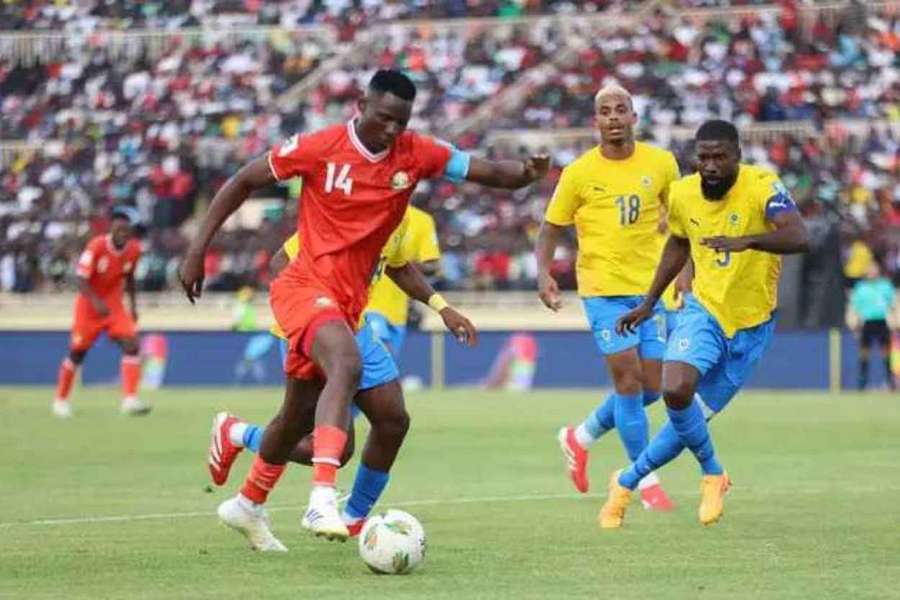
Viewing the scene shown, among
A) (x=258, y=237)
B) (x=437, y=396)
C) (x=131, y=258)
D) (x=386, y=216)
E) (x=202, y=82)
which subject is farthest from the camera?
(x=202, y=82)

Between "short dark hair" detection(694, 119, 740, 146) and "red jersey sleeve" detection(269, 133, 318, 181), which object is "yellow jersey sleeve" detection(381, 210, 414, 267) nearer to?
"red jersey sleeve" detection(269, 133, 318, 181)

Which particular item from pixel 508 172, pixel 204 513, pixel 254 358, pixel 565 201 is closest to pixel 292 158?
pixel 508 172

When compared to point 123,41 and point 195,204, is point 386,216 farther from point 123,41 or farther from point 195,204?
point 123,41

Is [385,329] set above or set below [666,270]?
below

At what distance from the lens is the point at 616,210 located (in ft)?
46.9

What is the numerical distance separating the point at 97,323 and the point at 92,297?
73 cm

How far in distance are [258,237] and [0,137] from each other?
32.3 feet

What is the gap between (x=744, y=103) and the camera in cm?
4184

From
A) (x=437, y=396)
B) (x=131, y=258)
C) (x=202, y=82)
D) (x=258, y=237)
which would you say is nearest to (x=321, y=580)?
(x=131, y=258)

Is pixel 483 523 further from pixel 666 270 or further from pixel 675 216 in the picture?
pixel 675 216

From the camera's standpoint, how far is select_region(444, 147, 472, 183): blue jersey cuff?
10625mm

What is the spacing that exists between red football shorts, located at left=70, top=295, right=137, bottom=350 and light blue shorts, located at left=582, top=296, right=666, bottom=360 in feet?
38.2

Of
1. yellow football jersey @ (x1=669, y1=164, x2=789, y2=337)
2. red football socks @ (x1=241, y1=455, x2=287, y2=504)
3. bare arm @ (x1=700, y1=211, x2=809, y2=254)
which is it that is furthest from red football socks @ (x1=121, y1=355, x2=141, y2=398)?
red football socks @ (x1=241, y1=455, x2=287, y2=504)

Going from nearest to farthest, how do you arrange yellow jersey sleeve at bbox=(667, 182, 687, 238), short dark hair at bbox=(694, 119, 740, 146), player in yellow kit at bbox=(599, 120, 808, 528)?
short dark hair at bbox=(694, 119, 740, 146) → player in yellow kit at bbox=(599, 120, 808, 528) → yellow jersey sleeve at bbox=(667, 182, 687, 238)
